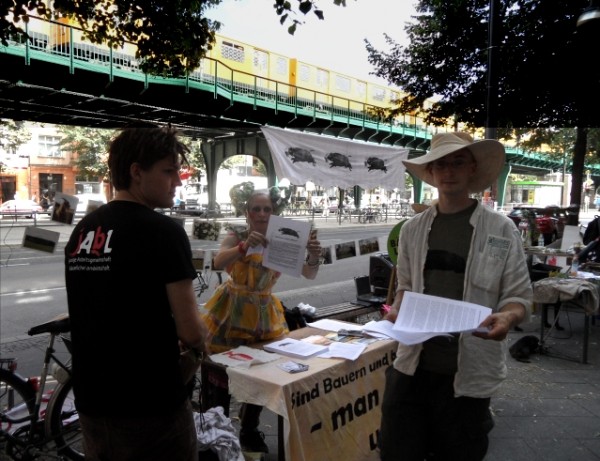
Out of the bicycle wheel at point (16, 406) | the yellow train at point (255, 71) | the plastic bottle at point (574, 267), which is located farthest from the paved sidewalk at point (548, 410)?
the yellow train at point (255, 71)

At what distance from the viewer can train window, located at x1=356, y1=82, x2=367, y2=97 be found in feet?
90.4

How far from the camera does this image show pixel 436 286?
216cm

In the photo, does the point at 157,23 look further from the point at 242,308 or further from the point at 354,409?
the point at 354,409

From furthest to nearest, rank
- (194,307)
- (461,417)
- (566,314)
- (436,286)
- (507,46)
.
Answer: (507,46) → (566,314) → (436,286) → (461,417) → (194,307)

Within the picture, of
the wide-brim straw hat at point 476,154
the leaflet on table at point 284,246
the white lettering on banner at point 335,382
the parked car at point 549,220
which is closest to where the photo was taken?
the wide-brim straw hat at point 476,154

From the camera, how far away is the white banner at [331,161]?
5.08 metres

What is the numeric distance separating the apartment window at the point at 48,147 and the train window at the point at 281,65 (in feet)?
86.9

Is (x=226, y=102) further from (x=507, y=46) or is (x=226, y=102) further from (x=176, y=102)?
(x=507, y=46)

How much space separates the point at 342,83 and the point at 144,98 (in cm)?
1149

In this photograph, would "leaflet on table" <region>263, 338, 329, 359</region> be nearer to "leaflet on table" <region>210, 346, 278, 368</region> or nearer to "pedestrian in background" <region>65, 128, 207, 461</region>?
"leaflet on table" <region>210, 346, 278, 368</region>

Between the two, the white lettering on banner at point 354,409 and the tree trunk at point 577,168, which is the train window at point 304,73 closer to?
→ the tree trunk at point 577,168

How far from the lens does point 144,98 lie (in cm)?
2006

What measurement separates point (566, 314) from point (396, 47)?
227 inches

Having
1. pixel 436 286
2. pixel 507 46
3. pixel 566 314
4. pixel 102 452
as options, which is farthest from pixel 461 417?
pixel 507 46
